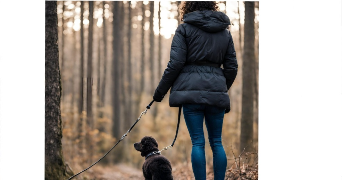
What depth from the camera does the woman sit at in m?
3.28

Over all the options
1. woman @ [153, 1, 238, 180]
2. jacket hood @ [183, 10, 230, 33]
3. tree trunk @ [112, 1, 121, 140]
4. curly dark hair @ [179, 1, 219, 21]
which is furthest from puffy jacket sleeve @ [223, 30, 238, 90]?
tree trunk @ [112, 1, 121, 140]

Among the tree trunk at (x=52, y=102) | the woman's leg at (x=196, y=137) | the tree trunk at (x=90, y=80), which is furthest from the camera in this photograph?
the tree trunk at (x=90, y=80)

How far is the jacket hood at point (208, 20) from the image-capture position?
334cm

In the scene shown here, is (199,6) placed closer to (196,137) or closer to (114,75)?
(196,137)

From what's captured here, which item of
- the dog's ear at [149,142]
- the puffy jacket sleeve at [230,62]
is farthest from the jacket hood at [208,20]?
the dog's ear at [149,142]

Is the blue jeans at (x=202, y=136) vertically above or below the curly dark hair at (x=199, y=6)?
below

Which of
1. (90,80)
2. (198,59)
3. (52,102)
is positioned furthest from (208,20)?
(90,80)

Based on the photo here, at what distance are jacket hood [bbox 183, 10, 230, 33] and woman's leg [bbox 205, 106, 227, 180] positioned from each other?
0.79 m

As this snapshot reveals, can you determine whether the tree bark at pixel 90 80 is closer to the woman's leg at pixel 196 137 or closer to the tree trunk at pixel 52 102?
the tree trunk at pixel 52 102

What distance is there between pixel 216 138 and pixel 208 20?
117 centimetres

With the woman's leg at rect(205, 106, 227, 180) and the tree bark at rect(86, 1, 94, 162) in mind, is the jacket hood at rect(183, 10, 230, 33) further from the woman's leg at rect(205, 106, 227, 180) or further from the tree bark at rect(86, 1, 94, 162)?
the tree bark at rect(86, 1, 94, 162)

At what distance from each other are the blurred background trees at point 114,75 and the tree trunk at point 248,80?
372 cm
